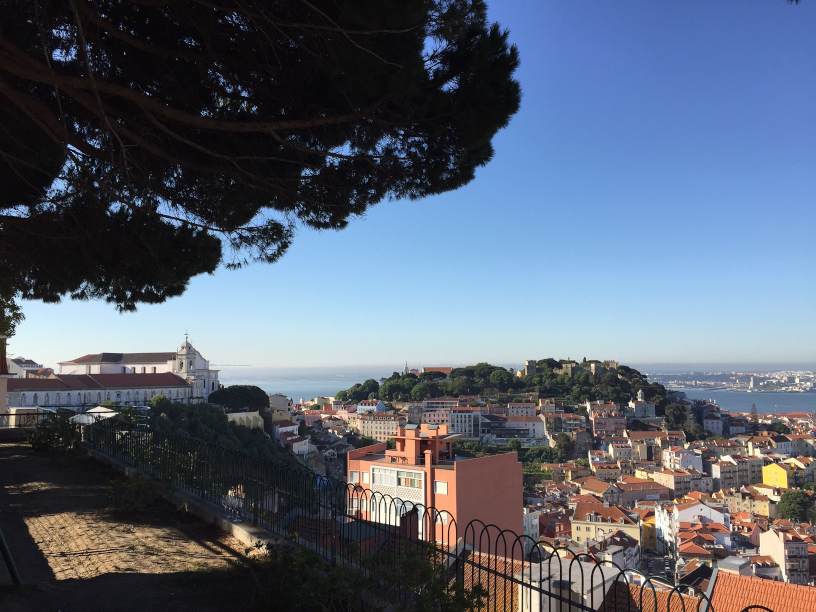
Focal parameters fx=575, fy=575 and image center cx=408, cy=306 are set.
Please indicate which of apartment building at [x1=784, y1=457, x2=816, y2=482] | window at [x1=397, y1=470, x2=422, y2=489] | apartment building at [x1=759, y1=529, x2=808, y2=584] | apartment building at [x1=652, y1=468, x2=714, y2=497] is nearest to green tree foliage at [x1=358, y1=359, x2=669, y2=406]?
apartment building at [x1=784, y1=457, x2=816, y2=482]

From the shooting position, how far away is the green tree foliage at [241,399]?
191 ft

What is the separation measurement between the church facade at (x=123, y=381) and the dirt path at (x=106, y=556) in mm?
47155

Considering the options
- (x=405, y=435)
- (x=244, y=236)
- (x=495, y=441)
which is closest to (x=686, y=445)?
(x=495, y=441)

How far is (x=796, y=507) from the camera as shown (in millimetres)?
45594

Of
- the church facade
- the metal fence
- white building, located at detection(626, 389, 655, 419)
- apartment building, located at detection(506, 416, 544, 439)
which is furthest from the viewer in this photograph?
white building, located at detection(626, 389, 655, 419)

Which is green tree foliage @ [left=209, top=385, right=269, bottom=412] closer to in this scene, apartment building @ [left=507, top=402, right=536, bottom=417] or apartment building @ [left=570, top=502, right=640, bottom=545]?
apartment building @ [left=570, top=502, right=640, bottom=545]

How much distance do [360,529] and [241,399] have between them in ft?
191

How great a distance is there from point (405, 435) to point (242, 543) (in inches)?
499

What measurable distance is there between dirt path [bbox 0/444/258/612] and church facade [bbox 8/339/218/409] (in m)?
47.2

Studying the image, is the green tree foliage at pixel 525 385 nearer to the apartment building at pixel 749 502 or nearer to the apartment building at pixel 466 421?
the apartment building at pixel 466 421

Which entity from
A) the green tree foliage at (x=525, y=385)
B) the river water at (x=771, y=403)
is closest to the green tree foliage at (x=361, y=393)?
the green tree foliage at (x=525, y=385)

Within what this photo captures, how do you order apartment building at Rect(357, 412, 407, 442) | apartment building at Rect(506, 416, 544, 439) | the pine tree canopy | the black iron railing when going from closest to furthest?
the pine tree canopy, the black iron railing, apartment building at Rect(357, 412, 407, 442), apartment building at Rect(506, 416, 544, 439)

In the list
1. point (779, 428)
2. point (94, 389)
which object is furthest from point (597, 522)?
point (779, 428)

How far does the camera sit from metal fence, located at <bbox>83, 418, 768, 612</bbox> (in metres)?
2.65
